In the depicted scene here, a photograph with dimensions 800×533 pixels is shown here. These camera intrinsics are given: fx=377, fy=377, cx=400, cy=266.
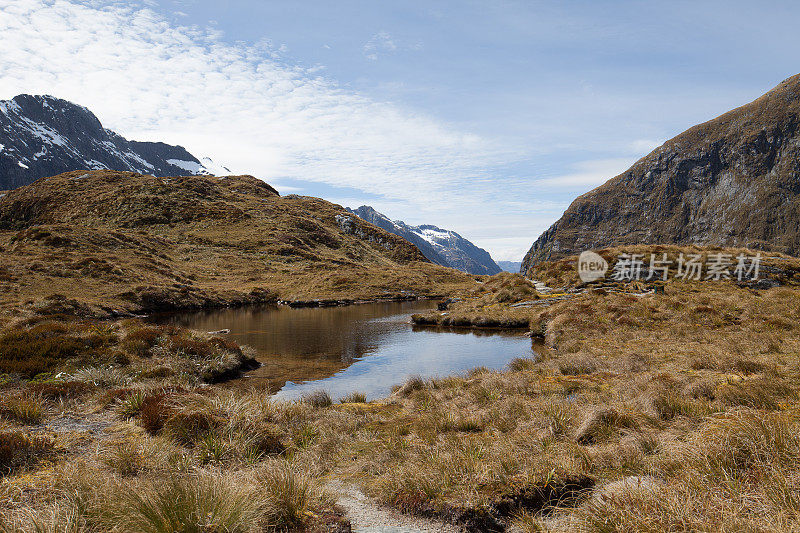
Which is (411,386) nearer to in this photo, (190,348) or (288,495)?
(288,495)

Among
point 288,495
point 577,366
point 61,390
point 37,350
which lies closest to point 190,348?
point 37,350

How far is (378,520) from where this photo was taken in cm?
490

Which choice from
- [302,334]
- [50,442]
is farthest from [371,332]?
[50,442]

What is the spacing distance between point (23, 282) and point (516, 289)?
157ft

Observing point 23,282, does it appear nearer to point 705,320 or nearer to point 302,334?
point 302,334

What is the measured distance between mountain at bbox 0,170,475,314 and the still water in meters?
12.4

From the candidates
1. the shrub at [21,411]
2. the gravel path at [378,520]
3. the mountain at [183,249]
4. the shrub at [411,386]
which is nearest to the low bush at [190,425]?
the shrub at [21,411]

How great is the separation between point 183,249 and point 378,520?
303 ft

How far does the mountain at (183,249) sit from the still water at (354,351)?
12.4 metres

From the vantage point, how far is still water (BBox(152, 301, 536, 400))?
16.4 metres

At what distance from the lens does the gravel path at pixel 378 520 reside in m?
4.65

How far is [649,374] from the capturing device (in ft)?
36.0

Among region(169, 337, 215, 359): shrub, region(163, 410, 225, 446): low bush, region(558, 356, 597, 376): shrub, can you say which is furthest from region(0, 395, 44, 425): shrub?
region(558, 356, 597, 376): shrub

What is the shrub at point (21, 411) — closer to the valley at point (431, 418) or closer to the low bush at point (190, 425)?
the valley at point (431, 418)
